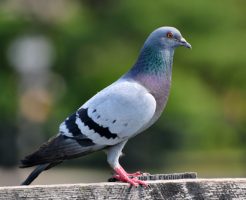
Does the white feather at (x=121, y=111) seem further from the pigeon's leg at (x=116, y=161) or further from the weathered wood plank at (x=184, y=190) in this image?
the weathered wood plank at (x=184, y=190)

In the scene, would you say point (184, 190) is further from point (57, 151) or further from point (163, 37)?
point (163, 37)

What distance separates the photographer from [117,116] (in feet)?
19.0

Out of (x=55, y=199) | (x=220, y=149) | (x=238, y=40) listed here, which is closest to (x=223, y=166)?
(x=220, y=149)

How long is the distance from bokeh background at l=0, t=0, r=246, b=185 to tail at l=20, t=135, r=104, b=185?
16638 mm

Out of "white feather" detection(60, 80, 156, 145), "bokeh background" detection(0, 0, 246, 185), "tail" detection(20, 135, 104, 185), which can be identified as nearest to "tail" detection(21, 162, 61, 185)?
"tail" detection(20, 135, 104, 185)

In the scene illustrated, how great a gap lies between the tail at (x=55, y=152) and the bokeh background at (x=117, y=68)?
54.6 ft

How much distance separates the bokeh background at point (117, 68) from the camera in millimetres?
23828

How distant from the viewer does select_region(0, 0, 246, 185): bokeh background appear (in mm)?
23828

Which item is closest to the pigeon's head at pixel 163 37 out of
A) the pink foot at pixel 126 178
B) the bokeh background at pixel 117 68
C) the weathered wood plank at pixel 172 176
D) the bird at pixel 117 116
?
the bird at pixel 117 116

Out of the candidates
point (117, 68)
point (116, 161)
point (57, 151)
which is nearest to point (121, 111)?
point (116, 161)

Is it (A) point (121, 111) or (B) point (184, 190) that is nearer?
(B) point (184, 190)

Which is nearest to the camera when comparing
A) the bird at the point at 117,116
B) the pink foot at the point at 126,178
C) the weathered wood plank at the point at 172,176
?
the pink foot at the point at 126,178

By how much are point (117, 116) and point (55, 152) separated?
22.7 inches

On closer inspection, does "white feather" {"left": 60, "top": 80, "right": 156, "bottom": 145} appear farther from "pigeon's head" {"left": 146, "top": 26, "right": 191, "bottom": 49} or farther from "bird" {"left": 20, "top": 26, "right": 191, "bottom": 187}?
"pigeon's head" {"left": 146, "top": 26, "right": 191, "bottom": 49}
